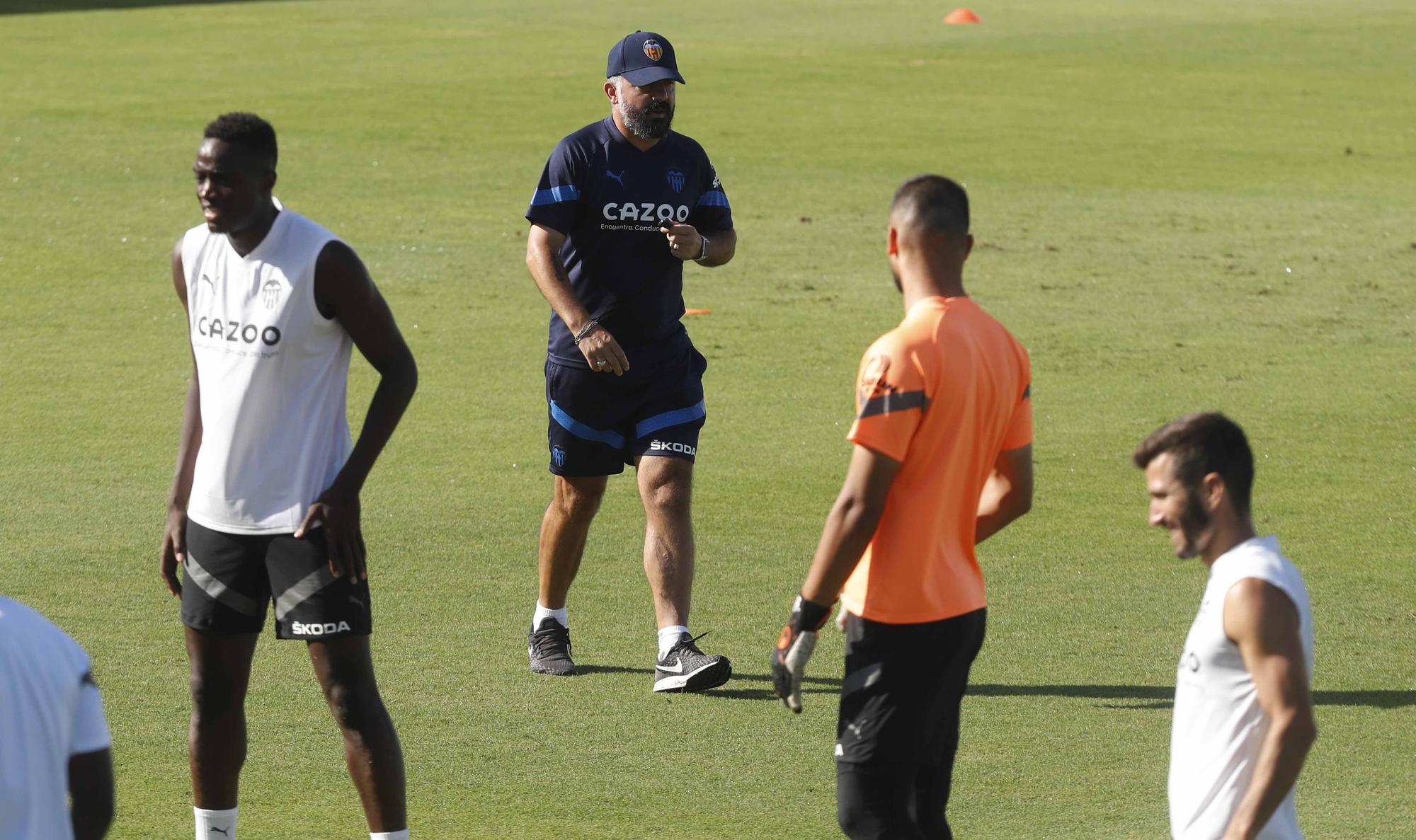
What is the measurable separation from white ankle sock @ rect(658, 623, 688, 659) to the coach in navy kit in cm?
1

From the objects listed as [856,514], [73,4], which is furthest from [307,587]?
[73,4]

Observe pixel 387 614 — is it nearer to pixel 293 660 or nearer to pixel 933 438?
pixel 293 660

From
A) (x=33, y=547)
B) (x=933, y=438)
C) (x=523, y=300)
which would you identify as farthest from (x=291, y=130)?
(x=933, y=438)

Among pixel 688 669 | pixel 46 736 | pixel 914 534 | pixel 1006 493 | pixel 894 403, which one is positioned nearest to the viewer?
pixel 46 736

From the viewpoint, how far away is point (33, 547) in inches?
340

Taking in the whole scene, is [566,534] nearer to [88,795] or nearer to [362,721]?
[362,721]

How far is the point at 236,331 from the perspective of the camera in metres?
5.22

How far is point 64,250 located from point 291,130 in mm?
6825

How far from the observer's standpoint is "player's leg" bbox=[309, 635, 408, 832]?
522 cm

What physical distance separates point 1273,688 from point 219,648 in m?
2.89

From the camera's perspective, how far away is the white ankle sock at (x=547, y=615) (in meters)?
7.46

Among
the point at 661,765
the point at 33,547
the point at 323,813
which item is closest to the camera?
the point at 323,813

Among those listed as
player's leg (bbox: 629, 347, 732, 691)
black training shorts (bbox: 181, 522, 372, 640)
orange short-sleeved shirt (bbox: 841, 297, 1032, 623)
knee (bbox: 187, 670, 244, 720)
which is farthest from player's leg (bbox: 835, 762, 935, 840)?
player's leg (bbox: 629, 347, 732, 691)

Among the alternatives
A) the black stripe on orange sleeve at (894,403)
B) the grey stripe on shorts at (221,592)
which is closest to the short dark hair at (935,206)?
the black stripe on orange sleeve at (894,403)
